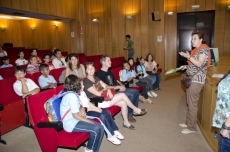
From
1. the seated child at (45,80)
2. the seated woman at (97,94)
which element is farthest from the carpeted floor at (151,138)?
the seated child at (45,80)

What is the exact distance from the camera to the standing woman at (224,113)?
4.44ft

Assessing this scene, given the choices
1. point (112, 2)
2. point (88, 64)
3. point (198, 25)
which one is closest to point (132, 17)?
point (112, 2)

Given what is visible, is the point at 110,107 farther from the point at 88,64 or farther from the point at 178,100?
the point at 178,100

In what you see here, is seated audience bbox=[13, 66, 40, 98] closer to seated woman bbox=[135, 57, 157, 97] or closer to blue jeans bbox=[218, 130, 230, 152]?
seated woman bbox=[135, 57, 157, 97]

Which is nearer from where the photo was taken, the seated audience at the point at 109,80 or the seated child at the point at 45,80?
the seated audience at the point at 109,80

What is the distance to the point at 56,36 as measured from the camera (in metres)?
10.9

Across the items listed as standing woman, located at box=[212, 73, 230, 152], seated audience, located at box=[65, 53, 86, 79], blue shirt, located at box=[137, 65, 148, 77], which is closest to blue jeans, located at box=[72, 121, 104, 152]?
standing woman, located at box=[212, 73, 230, 152]

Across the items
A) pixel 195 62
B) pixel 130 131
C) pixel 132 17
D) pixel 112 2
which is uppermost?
pixel 112 2

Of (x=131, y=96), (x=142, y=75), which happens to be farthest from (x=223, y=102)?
(x=142, y=75)

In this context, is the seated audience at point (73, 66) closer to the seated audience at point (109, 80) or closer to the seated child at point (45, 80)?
the seated child at point (45, 80)

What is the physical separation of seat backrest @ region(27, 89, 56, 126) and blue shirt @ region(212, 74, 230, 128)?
6.10ft

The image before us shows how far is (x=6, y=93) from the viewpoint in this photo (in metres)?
3.18

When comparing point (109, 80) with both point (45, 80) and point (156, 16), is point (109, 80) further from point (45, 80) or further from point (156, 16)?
point (156, 16)

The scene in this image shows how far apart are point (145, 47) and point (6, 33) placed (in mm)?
8934
